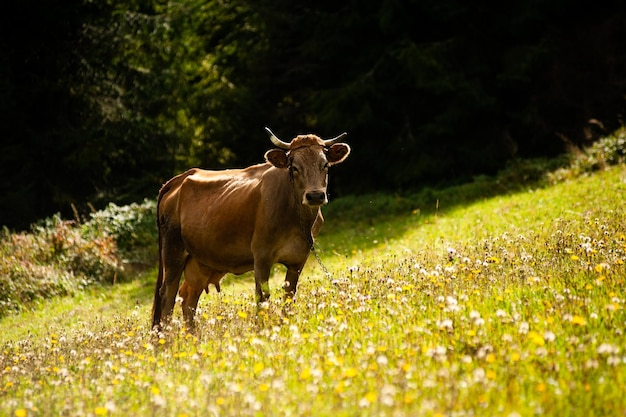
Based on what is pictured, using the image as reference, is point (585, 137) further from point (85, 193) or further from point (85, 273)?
point (85, 193)

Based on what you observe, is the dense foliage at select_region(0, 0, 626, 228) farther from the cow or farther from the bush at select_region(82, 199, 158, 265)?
the cow

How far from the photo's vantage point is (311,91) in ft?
80.7

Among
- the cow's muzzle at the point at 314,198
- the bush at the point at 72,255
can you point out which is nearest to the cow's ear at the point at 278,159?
the cow's muzzle at the point at 314,198

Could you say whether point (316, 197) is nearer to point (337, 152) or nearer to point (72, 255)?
point (337, 152)

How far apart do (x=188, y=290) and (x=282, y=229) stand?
7.98ft

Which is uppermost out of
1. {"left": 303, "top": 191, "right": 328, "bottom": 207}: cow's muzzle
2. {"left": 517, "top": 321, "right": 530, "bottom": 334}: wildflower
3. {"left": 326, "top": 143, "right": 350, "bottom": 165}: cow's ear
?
{"left": 326, "top": 143, "right": 350, "bottom": 165}: cow's ear

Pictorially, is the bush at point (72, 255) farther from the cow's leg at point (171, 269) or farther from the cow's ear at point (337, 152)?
the cow's ear at point (337, 152)

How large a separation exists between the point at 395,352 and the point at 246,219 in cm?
390

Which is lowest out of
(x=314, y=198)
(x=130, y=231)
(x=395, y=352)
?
(x=130, y=231)

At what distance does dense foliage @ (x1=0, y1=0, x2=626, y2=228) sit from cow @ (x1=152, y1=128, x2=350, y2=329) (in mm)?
13135

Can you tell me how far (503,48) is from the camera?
23.3 metres

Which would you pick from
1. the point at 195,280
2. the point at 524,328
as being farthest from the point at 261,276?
the point at 524,328

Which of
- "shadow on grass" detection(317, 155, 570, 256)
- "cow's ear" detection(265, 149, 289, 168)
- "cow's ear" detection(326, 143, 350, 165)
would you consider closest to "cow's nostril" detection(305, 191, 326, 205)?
"cow's ear" detection(265, 149, 289, 168)

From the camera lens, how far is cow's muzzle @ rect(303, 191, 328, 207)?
7684 millimetres
